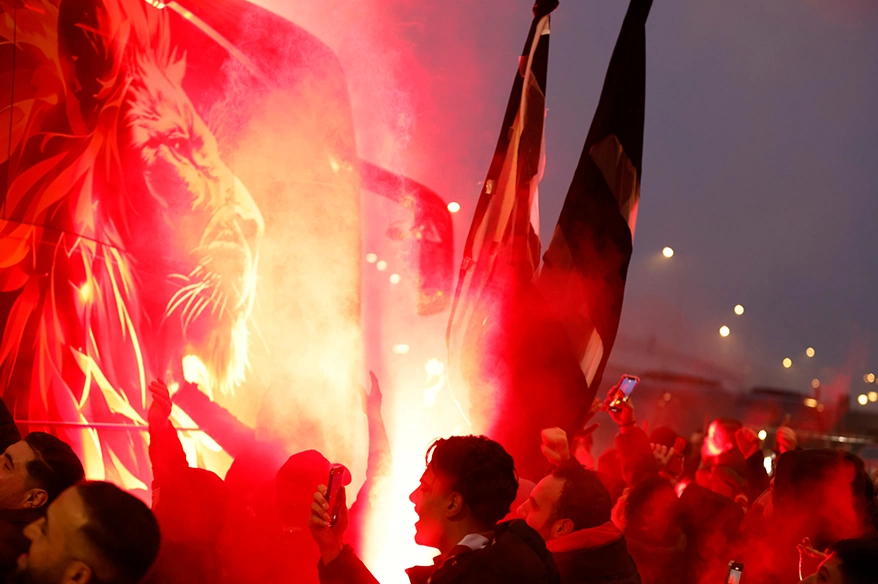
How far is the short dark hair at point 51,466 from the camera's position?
2395 millimetres

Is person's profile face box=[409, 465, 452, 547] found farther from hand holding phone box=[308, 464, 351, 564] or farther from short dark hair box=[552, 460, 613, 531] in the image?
short dark hair box=[552, 460, 613, 531]

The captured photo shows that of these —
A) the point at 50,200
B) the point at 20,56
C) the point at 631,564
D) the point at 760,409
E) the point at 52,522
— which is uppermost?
the point at 20,56

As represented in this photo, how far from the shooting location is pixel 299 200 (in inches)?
243

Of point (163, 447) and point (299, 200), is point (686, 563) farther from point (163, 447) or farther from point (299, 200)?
point (299, 200)

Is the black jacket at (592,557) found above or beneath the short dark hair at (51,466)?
beneath

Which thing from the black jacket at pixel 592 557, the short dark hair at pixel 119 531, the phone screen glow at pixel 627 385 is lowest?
the black jacket at pixel 592 557

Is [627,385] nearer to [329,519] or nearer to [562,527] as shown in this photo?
[562,527]

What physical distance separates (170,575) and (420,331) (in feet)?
15.6

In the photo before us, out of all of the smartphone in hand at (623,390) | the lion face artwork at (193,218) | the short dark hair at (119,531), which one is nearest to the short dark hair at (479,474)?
the short dark hair at (119,531)

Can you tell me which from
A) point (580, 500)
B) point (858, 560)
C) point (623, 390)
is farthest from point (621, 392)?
point (858, 560)

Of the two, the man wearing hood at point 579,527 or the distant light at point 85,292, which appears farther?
the distant light at point 85,292

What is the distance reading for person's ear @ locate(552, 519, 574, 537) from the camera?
2.76 m

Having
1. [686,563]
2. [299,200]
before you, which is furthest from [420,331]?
[686,563]

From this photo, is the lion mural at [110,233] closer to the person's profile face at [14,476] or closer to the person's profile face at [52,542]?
the person's profile face at [14,476]
